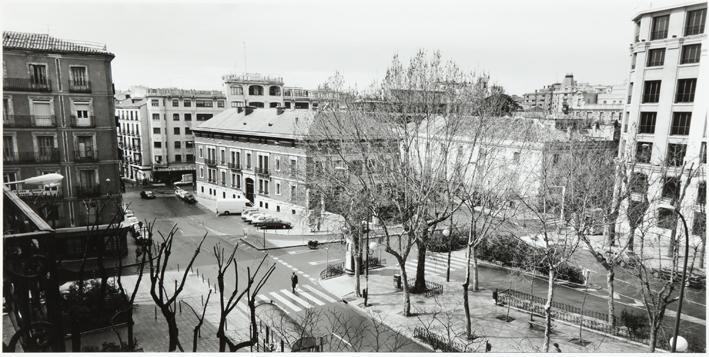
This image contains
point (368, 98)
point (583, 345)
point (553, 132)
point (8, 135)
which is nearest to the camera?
point (583, 345)

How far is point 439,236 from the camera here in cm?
2723

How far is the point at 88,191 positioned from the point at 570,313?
24388 millimetres

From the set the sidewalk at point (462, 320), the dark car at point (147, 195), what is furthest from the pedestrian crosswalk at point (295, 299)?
the dark car at point (147, 195)

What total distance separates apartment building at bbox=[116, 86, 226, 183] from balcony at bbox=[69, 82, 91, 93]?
2666 centimetres

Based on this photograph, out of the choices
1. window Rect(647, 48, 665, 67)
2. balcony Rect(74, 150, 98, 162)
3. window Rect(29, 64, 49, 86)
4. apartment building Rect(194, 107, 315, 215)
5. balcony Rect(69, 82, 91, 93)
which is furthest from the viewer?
apartment building Rect(194, 107, 315, 215)

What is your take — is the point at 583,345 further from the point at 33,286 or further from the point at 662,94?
the point at 662,94

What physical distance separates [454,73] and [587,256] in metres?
15.6

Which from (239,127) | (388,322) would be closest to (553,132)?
(388,322)

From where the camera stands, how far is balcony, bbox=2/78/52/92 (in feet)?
71.2

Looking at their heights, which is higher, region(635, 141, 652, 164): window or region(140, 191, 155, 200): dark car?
region(635, 141, 652, 164): window

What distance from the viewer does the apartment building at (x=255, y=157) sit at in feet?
111

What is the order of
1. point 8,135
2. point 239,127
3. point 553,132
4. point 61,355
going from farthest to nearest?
1. point 239,127
2. point 553,132
3. point 8,135
4. point 61,355

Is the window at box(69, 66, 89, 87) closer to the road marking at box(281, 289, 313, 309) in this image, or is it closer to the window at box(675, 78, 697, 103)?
the road marking at box(281, 289, 313, 309)

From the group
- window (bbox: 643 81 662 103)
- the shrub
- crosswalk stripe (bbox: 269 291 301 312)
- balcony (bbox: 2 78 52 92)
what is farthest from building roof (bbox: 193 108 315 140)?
window (bbox: 643 81 662 103)
